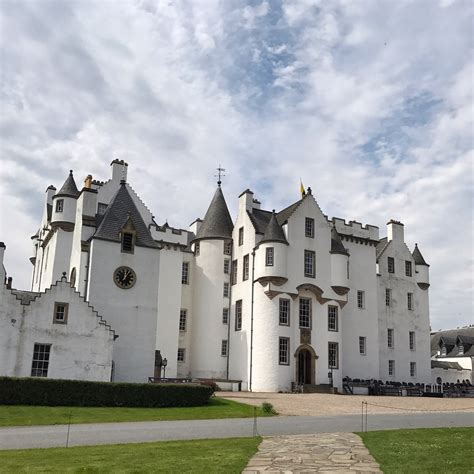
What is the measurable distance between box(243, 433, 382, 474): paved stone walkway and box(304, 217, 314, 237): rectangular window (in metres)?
31.3

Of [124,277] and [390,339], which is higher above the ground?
[124,277]

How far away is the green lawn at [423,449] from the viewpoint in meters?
11.5

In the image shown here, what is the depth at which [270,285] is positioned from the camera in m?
44.2

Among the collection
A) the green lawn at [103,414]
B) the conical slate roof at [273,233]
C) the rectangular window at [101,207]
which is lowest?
the green lawn at [103,414]

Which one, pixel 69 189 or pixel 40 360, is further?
pixel 69 189

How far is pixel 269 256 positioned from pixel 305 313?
5552mm

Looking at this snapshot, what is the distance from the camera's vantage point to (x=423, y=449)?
13.9m

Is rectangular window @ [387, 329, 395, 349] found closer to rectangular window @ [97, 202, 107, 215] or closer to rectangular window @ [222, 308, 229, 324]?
rectangular window @ [222, 308, 229, 324]

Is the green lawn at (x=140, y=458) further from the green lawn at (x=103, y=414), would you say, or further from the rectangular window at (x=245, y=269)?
the rectangular window at (x=245, y=269)

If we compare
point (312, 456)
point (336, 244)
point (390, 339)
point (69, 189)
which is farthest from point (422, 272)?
point (312, 456)

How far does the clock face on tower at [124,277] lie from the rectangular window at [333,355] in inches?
715

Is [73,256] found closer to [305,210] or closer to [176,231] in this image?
[176,231]

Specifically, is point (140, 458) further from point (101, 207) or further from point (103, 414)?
point (101, 207)

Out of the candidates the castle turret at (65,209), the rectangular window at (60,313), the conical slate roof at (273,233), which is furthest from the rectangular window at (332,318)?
the rectangular window at (60,313)
